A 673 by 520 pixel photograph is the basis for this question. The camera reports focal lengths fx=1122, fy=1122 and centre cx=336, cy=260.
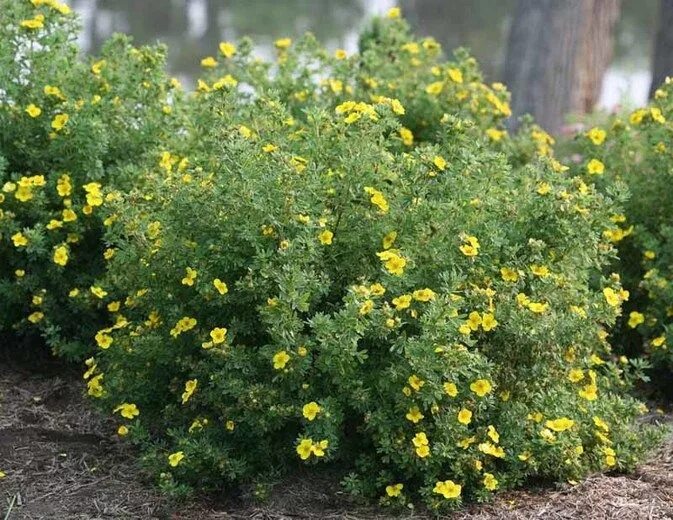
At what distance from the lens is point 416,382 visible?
3.55m

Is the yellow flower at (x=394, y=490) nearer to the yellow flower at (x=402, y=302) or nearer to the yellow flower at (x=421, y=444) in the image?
the yellow flower at (x=421, y=444)

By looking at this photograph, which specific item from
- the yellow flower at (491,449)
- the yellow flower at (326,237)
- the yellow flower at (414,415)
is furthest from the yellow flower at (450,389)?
the yellow flower at (326,237)

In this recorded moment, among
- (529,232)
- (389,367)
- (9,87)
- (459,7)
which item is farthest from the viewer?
(459,7)

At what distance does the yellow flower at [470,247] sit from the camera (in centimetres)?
369

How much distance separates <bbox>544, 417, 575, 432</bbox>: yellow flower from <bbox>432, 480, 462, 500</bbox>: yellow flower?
1.36 ft

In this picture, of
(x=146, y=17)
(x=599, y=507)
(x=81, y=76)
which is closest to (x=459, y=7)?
(x=146, y=17)

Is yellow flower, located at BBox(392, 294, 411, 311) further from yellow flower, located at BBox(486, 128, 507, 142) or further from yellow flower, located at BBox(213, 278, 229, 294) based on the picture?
yellow flower, located at BBox(486, 128, 507, 142)

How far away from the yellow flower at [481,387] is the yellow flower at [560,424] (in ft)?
1.11

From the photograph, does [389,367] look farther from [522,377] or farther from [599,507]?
[599,507]

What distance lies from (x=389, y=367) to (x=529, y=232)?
29.9 inches

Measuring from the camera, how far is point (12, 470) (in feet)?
13.4

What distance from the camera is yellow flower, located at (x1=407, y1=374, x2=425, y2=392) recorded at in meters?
3.55

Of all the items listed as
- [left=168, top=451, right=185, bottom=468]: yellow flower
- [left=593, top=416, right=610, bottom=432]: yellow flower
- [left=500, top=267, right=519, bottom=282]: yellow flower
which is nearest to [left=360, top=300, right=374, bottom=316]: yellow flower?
[left=500, top=267, right=519, bottom=282]: yellow flower

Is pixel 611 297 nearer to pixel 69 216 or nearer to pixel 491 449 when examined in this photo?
pixel 491 449
